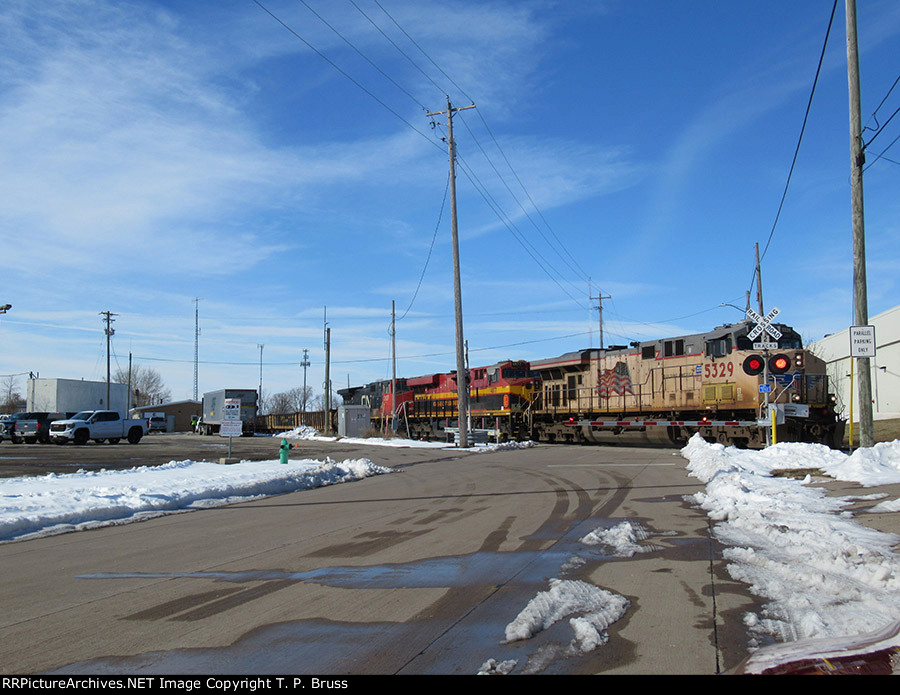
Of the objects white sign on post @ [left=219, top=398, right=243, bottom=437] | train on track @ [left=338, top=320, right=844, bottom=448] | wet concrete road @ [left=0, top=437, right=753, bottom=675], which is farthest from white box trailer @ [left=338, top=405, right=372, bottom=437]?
wet concrete road @ [left=0, top=437, right=753, bottom=675]

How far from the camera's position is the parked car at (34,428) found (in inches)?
1533

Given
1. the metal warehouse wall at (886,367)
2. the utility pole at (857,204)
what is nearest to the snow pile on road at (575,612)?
the utility pole at (857,204)

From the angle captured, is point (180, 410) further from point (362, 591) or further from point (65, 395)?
point (362, 591)

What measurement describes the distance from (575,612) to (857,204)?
13512 mm

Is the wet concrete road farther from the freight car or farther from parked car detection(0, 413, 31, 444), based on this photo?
parked car detection(0, 413, 31, 444)

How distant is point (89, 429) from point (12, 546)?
1308 inches

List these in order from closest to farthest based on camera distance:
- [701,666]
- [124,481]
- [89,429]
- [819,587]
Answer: [701,666] < [819,587] < [124,481] < [89,429]

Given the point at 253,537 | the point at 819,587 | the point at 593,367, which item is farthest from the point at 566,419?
the point at 819,587

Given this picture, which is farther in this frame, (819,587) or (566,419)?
(566,419)

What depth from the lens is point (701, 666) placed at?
4.07m

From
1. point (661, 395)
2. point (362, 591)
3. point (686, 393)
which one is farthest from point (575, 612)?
point (661, 395)

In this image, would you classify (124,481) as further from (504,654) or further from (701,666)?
(701,666)

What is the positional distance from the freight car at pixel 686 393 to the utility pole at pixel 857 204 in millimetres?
2626

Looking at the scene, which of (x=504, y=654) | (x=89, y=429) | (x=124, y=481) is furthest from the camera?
(x=89, y=429)
